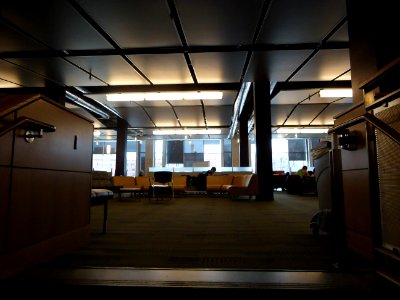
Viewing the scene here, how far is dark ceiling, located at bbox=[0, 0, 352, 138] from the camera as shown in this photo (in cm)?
458

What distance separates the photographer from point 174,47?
19.6 feet

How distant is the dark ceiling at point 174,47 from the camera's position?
458cm

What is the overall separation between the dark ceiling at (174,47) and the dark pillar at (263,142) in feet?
1.79

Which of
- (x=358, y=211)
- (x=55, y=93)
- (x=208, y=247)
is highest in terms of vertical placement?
(x=55, y=93)

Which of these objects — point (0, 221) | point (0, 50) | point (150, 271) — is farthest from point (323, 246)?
point (0, 50)

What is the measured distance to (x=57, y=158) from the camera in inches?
94.2

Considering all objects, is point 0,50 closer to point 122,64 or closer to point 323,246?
point 122,64

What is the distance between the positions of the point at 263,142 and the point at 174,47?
403 centimetres

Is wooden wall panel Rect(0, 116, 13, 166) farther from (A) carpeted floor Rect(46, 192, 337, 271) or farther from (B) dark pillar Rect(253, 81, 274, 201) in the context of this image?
(B) dark pillar Rect(253, 81, 274, 201)

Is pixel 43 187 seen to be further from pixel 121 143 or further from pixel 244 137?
pixel 121 143

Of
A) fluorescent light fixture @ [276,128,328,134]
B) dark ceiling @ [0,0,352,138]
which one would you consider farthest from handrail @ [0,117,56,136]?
fluorescent light fixture @ [276,128,328,134]

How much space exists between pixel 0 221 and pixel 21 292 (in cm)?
47

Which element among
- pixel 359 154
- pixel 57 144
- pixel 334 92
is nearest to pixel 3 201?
pixel 57 144

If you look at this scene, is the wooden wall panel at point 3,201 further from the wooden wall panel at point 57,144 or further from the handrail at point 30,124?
the handrail at point 30,124
